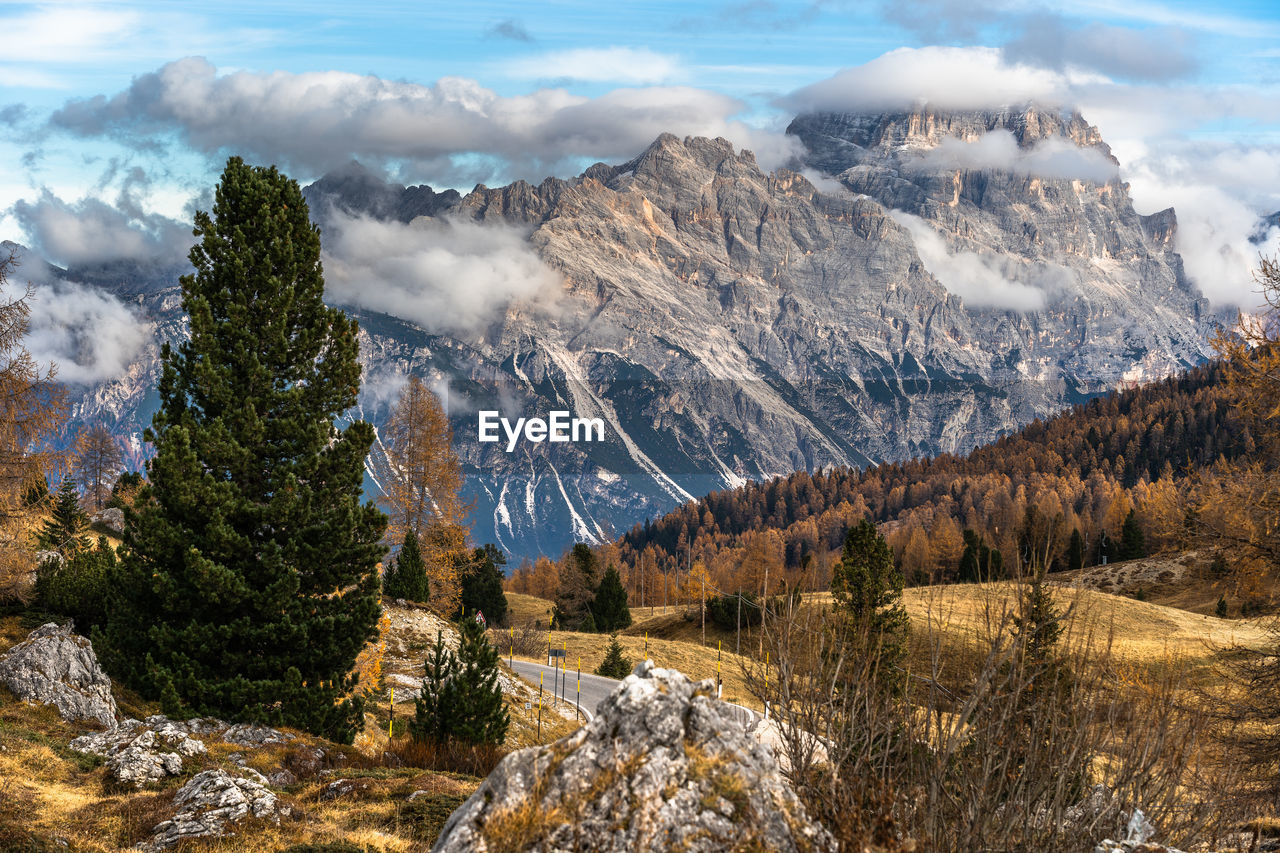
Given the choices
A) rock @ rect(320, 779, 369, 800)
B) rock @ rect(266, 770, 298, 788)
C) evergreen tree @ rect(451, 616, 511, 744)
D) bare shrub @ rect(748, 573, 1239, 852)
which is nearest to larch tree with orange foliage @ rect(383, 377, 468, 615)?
evergreen tree @ rect(451, 616, 511, 744)

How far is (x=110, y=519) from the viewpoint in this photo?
204ft

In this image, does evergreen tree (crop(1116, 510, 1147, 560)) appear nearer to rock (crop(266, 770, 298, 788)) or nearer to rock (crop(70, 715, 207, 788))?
rock (crop(266, 770, 298, 788))

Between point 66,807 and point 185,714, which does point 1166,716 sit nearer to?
point 66,807

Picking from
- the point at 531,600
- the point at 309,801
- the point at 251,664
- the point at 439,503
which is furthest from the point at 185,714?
the point at 531,600

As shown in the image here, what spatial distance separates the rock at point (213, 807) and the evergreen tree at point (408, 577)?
27.4 m

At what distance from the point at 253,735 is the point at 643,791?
14.6 meters

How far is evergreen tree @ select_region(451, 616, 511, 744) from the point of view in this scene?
755 inches

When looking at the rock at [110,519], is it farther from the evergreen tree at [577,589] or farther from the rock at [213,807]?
the rock at [213,807]

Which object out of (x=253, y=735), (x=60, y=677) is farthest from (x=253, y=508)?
(x=60, y=677)

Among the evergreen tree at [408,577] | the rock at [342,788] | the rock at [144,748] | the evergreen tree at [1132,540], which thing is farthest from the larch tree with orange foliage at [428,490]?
the evergreen tree at [1132,540]

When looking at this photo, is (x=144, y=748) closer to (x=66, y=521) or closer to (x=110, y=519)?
(x=66, y=521)

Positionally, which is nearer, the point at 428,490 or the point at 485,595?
the point at 428,490

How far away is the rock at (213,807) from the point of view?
11109 mm

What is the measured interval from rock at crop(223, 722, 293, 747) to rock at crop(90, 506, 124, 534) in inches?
1930
